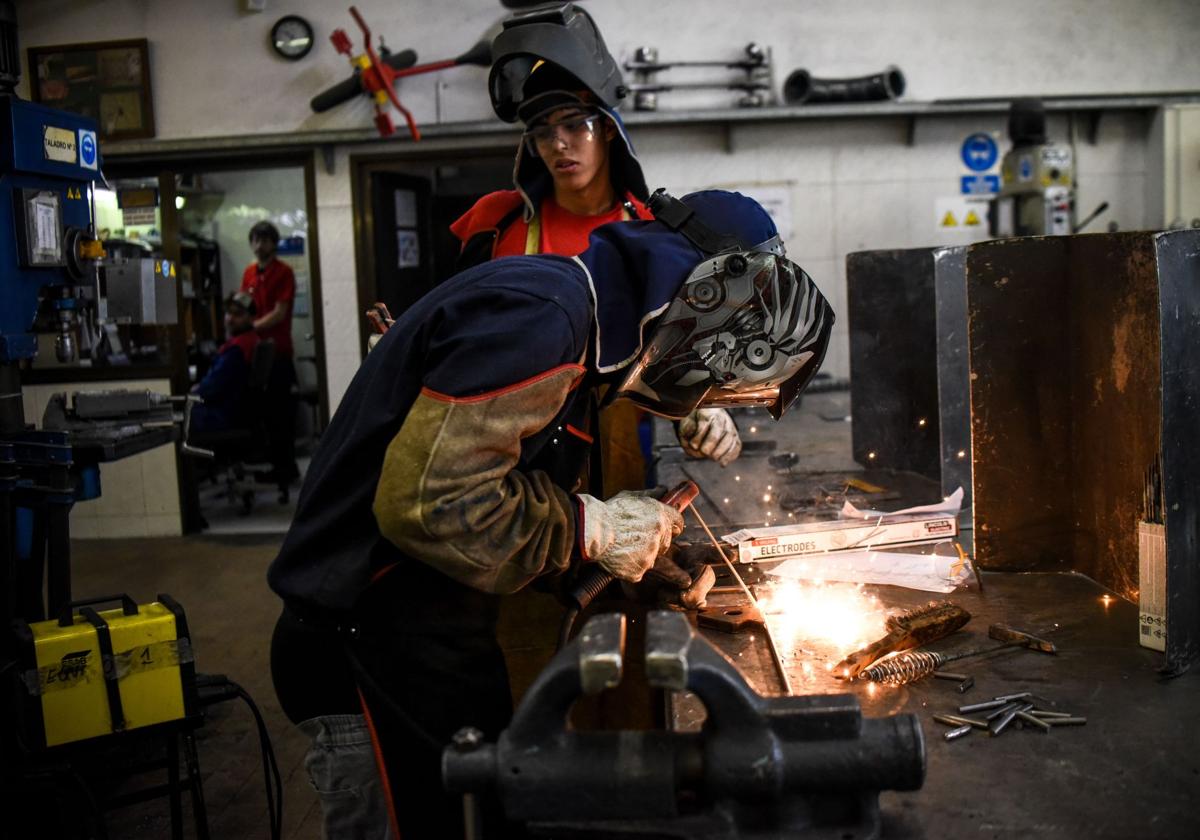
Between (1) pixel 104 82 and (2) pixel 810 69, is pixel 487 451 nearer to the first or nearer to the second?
(2) pixel 810 69

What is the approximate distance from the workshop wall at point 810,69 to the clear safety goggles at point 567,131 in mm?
3461

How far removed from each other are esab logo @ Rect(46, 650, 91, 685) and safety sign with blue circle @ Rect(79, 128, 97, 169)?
1.86 meters

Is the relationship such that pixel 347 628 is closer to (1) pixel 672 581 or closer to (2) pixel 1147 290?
(1) pixel 672 581

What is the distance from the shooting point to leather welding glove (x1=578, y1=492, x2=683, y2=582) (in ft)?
5.57

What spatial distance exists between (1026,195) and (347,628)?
515 cm

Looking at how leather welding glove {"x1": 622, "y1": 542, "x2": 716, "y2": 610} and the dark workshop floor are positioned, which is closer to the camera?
the dark workshop floor

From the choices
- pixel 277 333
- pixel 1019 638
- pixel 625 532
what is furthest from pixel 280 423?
pixel 1019 638

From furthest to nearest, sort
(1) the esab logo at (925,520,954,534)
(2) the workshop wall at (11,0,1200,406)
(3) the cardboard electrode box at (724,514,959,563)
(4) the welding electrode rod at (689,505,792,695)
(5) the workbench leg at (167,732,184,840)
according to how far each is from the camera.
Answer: (2) the workshop wall at (11,0,1200,406) → (5) the workbench leg at (167,732,184,840) → (1) the esab logo at (925,520,954,534) → (3) the cardboard electrode box at (724,514,959,563) → (4) the welding electrode rod at (689,505,792,695)

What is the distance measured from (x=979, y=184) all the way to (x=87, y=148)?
16.1 feet

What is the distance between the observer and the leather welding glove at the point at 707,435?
2.52 meters

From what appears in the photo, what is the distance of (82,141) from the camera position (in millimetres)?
3586

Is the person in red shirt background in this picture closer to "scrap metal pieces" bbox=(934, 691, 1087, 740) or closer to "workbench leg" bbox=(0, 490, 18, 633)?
"workbench leg" bbox=(0, 490, 18, 633)

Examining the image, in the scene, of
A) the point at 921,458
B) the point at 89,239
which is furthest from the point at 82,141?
the point at 921,458

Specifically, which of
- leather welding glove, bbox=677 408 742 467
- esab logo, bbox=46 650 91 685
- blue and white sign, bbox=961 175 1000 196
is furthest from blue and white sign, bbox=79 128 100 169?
blue and white sign, bbox=961 175 1000 196
